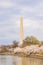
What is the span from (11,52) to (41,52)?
12.9ft

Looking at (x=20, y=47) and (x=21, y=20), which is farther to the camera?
(x=20, y=47)

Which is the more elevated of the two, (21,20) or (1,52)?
(21,20)

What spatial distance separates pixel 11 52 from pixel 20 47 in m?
1.11

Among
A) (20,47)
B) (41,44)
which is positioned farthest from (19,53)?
(41,44)

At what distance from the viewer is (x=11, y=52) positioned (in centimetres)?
2441

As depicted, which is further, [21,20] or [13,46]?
[13,46]

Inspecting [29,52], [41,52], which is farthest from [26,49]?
[41,52]

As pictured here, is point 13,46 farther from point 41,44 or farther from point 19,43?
point 41,44

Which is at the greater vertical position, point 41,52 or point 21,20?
point 21,20

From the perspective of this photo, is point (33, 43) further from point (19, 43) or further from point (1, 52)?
point (1, 52)

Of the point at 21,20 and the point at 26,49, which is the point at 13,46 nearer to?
the point at 26,49

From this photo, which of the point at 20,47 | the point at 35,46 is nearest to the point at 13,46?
the point at 20,47

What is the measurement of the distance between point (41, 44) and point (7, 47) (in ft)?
11.0

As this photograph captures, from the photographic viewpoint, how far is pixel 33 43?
2380cm
